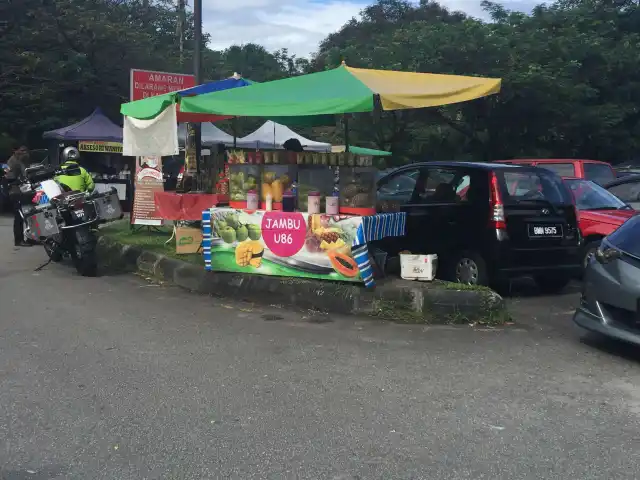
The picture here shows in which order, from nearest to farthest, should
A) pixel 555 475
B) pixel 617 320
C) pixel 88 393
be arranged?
pixel 555 475 < pixel 88 393 < pixel 617 320

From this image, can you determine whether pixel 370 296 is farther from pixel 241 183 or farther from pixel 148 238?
pixel 148 238

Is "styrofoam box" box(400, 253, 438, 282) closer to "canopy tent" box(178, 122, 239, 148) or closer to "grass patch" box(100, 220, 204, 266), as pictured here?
"grass patch" box(100, 220, 204, 266)

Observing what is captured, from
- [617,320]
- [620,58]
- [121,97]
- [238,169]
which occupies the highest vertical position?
[620,58]

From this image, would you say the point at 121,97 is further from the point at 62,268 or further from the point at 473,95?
the point at 473,95

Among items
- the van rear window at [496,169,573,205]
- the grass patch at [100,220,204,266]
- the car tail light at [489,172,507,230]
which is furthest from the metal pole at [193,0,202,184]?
the van rear window at [496,169,573,205]

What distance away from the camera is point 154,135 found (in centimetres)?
1043

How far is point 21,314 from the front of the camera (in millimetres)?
7559

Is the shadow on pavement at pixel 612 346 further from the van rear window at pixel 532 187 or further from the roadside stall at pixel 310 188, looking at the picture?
the roadside stall at pixel 310 188

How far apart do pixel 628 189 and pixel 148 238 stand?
318 inches

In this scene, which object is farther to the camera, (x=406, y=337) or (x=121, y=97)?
(x=121, y=97)

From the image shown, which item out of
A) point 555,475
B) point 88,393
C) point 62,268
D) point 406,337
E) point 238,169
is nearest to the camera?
point 555,475

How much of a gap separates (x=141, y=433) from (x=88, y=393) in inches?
37.4

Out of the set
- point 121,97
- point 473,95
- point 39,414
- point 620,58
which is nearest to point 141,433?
point 39,414

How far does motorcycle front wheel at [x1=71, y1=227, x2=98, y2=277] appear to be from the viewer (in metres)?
9.75
